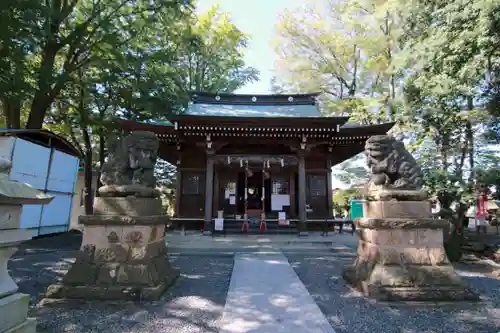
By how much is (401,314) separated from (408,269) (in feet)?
2.71

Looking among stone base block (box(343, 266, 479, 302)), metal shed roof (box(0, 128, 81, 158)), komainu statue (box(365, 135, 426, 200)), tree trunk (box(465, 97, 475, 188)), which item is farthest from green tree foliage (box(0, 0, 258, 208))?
tree trunk (box(465, 97, 475, 188))

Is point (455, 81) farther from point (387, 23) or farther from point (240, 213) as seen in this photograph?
point (240, 213)

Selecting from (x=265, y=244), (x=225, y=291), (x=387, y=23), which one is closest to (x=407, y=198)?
(x=225, y=291)

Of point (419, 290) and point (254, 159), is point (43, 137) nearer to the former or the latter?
point (254, 159)

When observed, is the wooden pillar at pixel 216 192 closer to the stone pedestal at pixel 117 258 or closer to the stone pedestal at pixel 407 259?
the stone pedestal at pixel 117 258

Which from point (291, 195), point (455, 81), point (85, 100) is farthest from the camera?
point (85, 100)

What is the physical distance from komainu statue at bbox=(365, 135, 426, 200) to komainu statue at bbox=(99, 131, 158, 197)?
3.88 metres

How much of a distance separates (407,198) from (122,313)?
15.0 ft

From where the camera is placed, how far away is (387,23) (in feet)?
48.9

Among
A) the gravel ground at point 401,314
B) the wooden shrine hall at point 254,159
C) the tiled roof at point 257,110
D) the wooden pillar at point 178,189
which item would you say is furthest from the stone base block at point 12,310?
the tiled roof at point 257,110

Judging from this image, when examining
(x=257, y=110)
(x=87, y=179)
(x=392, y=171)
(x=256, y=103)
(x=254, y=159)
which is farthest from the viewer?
(x=87, y=179)

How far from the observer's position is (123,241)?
4.04m

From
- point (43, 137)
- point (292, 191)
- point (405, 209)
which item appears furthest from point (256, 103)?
point (405, 209)

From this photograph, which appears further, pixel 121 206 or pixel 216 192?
pixel 216 192
